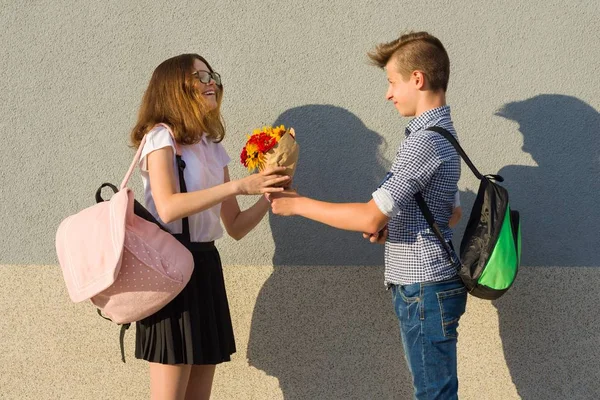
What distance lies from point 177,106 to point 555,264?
6.99 feet

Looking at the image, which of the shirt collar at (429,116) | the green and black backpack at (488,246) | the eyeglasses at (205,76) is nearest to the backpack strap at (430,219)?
the green and black backpack at (488,246)

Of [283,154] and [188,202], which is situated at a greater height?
[283,154]

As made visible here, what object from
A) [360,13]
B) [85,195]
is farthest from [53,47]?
[360,13]

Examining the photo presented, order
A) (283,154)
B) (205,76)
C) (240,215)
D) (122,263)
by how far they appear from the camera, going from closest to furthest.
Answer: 1. (122,263)
2. (283,154)
3. (205,76)
4. (240,215)

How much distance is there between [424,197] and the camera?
281cm

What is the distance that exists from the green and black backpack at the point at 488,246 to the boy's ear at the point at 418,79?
0.62 feet

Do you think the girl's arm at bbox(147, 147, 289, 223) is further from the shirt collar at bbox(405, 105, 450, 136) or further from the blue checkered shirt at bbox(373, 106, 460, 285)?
the shirt collar at bbox(405, 105, 450, 136)

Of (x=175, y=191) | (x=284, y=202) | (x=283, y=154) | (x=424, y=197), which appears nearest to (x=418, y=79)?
(x=424, y=197)

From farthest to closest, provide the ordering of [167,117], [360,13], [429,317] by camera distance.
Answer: [360,13] < [167,117] < [429,317]

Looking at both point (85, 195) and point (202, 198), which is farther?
point (85, 195)

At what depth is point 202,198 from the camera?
2.82 meters

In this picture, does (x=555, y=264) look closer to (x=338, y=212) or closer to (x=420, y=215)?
(x=420, y=215)

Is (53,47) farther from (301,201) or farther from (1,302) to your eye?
(301,201)

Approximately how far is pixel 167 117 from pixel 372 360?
1.70 metres
